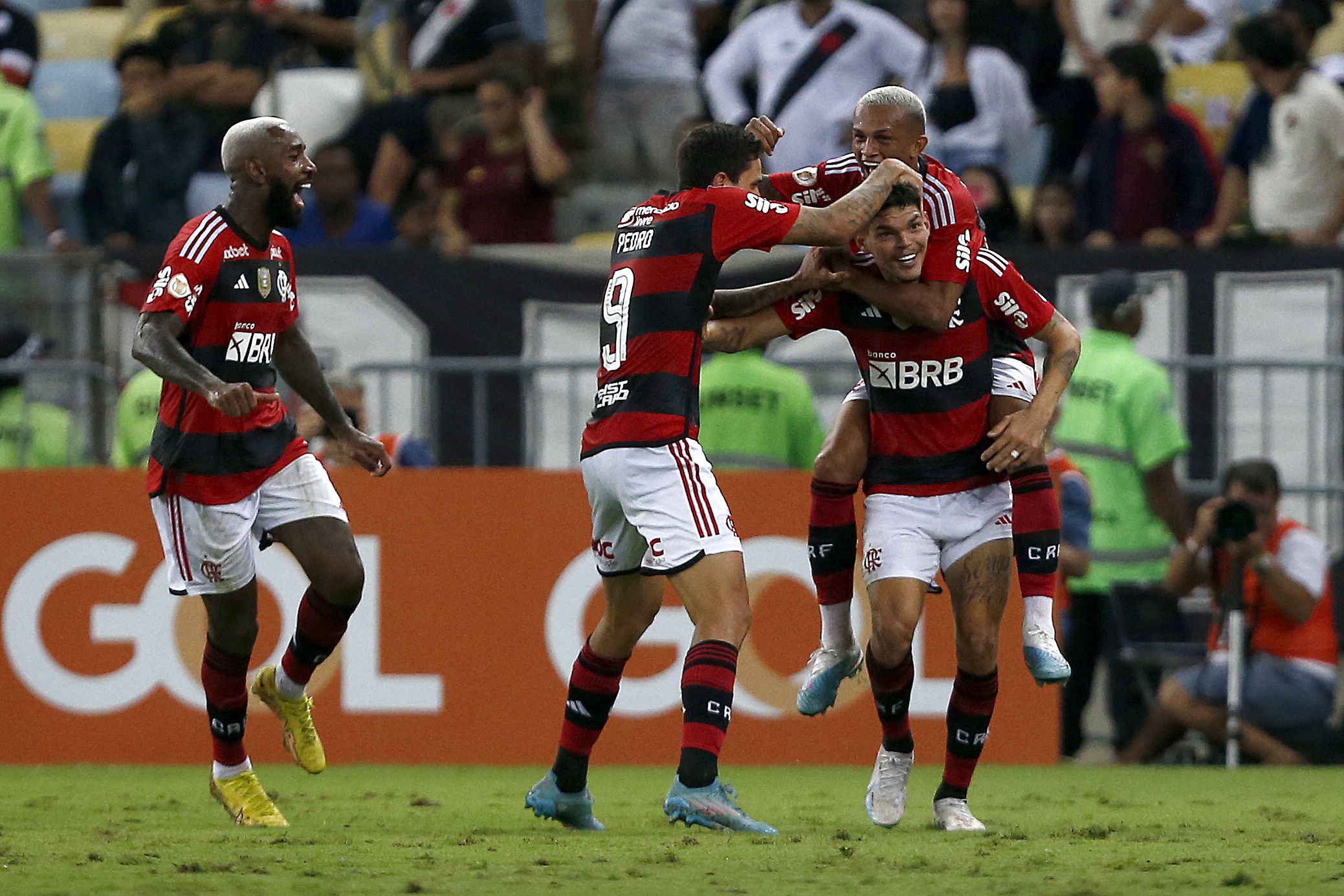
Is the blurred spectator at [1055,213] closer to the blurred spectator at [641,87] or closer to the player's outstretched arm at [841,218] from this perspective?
the blurred spectator at [641,87]

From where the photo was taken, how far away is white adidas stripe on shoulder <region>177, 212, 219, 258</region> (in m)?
7.36

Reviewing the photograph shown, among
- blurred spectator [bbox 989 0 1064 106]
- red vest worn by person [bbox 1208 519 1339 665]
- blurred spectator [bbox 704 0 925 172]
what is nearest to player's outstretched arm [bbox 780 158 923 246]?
red vest worn by person [bbox 1208 519 1339 665]

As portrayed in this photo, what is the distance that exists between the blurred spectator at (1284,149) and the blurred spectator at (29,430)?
23.3 feet

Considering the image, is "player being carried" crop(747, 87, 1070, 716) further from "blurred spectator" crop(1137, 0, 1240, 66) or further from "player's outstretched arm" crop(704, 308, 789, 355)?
"blurred spectator" crop(1137, 0, 1240, 66)

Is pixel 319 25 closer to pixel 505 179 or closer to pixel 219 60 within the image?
pixel 219 60

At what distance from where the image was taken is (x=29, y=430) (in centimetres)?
1214

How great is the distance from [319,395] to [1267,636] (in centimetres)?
528

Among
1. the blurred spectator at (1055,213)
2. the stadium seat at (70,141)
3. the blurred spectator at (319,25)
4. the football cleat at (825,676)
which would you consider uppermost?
the blurred spectator at (319,25)

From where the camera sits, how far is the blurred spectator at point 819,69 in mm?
13367

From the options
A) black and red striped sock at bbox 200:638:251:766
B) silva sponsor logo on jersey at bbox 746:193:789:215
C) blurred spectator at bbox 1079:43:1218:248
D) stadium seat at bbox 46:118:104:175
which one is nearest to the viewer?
silva sponsor logo on jersey at bbox 746:193:789:215

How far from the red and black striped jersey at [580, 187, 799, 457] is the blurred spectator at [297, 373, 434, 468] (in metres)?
3.94

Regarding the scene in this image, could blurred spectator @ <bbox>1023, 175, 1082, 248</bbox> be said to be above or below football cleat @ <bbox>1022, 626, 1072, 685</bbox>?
above

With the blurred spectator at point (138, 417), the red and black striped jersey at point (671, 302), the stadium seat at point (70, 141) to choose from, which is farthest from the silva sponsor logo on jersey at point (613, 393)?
the stadium seat at point (70, 141)

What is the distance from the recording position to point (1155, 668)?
37.0ft
